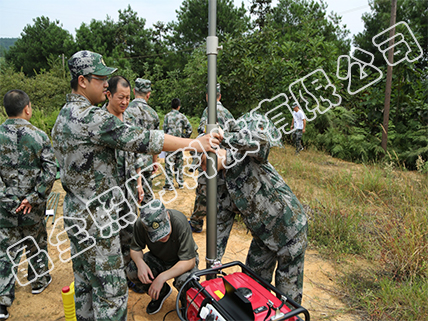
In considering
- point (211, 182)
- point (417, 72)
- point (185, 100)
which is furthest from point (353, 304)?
point (185, 100)

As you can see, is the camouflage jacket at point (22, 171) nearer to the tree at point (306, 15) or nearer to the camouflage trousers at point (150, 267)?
the camouflage trousers at point (150, 267)

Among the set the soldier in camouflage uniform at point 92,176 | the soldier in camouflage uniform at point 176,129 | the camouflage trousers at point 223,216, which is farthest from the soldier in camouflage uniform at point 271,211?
the soldier in camouflage uniform at point 176,129

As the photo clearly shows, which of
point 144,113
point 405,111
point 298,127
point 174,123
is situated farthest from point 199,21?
point 144,113

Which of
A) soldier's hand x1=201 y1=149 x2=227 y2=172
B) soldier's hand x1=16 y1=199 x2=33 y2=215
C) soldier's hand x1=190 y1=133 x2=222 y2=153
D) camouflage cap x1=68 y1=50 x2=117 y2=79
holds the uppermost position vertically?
camouflage cap x1=68 y1=50 x2=117 y2=79

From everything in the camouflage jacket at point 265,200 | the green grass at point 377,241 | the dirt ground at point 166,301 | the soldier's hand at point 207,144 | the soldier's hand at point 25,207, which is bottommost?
the dirt ground at point 166,301

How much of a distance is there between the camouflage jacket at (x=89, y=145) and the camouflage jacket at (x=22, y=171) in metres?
1.12

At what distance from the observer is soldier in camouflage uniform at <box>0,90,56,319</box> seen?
281cm

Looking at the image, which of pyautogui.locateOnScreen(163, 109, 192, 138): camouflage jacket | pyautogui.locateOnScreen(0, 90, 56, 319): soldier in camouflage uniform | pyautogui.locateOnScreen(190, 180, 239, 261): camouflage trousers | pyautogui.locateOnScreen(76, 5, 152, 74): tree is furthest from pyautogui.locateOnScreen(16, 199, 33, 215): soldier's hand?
pyautogui.locateOnScreen(76, 5, 152, 74): tree

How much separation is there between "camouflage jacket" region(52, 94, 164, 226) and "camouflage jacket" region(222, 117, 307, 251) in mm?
724

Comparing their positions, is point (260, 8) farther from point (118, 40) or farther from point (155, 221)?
point (155, 221)

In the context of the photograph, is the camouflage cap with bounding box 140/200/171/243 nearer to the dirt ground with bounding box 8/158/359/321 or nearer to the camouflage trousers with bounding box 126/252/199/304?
the camouflage trousers with bounding box 126/252/199/304

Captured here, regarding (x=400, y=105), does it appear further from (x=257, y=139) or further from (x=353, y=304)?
(x=257, y=139)

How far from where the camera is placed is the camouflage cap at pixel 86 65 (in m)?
1.99

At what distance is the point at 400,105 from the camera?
10523mm
